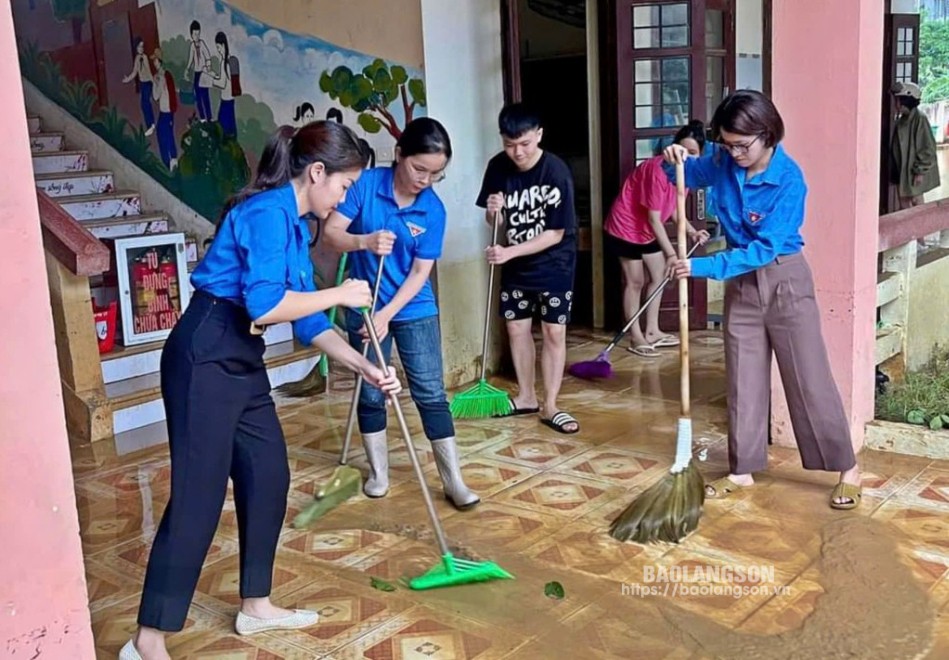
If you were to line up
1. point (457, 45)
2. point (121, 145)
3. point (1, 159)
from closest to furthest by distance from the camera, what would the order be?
point (1, 159) → point (457, 45) → point (121, 145)

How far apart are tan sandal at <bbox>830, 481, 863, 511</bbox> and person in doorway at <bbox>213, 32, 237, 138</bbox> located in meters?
4.51

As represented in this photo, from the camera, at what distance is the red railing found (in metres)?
4.67

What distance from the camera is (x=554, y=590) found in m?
2.98

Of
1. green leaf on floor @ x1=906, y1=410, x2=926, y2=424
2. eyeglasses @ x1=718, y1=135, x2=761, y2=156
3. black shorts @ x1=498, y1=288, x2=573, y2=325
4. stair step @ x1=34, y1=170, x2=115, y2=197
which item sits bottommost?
green leaf on floor @ x1=906, y1=410, x2=926, y2=424

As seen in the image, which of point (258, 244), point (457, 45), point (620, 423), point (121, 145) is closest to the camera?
point (258, 244)

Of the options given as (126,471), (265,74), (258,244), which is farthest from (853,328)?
(265,74)

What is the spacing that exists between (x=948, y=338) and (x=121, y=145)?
5.91 metres

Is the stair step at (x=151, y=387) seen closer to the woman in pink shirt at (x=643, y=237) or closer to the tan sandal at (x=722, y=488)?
the woman in pink shirt at (x=643, y=237)

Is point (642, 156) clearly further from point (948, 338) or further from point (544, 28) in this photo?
point (544, 28)

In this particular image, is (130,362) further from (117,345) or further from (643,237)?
(643,237)

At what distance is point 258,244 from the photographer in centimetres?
241

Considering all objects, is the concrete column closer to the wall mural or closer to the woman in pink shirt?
the wall mural

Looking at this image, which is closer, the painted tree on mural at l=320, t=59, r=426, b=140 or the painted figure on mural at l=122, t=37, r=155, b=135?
the painted tree on mural at l=320, t=59, r=426, b=140

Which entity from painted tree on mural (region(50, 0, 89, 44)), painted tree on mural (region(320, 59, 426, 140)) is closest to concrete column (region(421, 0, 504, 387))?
painted tree on mural (region(320, 59, 426, 140))
